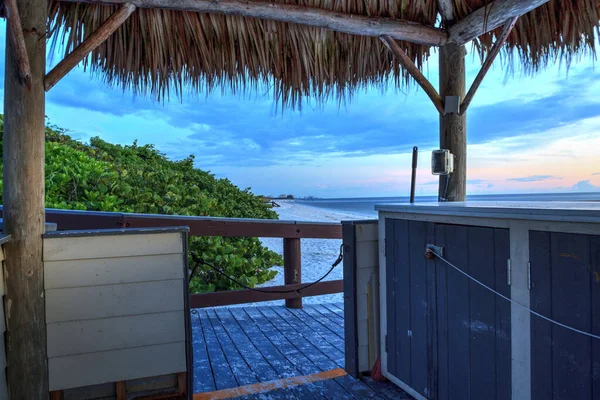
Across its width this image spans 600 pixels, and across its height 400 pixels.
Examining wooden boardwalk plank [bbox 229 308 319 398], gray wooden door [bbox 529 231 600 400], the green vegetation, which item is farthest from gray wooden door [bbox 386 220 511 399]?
the green vegetation

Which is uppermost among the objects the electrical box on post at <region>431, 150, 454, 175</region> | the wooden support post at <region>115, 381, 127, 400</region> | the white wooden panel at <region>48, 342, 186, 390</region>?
the electrical box on post at <region>431, 150, 454, 175</region>

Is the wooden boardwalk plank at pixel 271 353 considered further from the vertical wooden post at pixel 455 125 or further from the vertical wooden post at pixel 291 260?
the vertical wooden post at pixel 455 125

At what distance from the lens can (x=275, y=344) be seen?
2939mm

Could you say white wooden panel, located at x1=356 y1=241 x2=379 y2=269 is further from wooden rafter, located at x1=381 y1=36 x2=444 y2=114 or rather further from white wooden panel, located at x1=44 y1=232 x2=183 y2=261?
wooden rafter, located at x1=381 y1=36 x2=444 y2=114

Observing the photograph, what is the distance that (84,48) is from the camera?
6.86ft

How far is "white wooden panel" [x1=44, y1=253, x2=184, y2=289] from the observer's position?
1880 mm

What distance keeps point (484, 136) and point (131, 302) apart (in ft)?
85.5

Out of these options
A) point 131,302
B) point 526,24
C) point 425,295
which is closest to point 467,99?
point 526,24

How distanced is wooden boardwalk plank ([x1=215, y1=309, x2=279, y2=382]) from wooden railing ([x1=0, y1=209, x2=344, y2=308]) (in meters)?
0.19

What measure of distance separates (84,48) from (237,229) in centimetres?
175

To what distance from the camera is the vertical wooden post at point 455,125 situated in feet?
9.95

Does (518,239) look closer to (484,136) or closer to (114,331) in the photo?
(114,331)

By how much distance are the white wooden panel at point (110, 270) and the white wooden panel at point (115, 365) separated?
13.6 inches

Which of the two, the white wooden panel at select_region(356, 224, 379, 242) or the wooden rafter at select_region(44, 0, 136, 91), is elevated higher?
the wooden rafter at select_region(44, 0, 136, 91)
